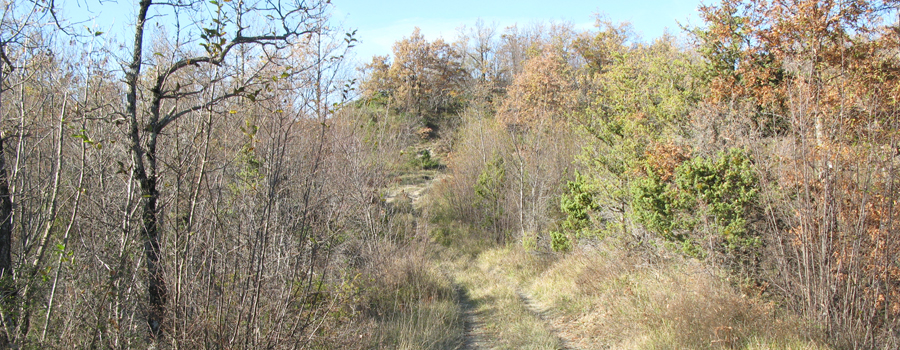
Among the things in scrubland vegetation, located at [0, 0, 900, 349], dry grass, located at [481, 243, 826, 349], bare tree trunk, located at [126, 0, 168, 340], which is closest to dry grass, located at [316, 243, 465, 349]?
scrubland vegetation, located at [0, 0, 900, 349]

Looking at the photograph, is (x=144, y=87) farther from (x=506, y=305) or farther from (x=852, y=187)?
(x=852, y=187)

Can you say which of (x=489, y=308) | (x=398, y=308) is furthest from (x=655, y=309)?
(x=398, y=308)

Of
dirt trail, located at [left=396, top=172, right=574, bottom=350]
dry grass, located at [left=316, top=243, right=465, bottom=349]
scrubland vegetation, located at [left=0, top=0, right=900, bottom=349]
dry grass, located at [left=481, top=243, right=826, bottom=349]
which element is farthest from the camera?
dirt trail, located at [left=396, top=172, right=574, bottom=350]

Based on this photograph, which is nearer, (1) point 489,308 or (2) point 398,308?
(2) point 398,308

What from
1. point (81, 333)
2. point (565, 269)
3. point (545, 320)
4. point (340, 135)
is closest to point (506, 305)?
point (545, 320)

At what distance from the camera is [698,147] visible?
25.8 feet

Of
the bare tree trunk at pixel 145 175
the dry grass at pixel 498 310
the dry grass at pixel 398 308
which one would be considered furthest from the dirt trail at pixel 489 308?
the bare tree trunk at pixel 145 175

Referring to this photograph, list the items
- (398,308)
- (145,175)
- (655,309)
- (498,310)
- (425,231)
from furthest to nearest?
(425,231) < (498,310) < (398,308) < (655,309) < (145,175)

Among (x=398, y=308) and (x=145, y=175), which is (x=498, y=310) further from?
(x=145, y=175)

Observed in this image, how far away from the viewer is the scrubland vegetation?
12.6 feet

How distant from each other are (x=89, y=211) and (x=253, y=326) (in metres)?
2.31

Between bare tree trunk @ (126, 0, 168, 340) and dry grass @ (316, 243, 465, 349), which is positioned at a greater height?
bare tree trunk @ (126, 0, 168, 340)

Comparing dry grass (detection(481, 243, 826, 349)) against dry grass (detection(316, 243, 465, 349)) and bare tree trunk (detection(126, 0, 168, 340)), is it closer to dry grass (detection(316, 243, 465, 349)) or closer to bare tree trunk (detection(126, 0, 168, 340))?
dry grass (detection(316, 243, 465, 349))

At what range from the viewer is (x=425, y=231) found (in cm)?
985
